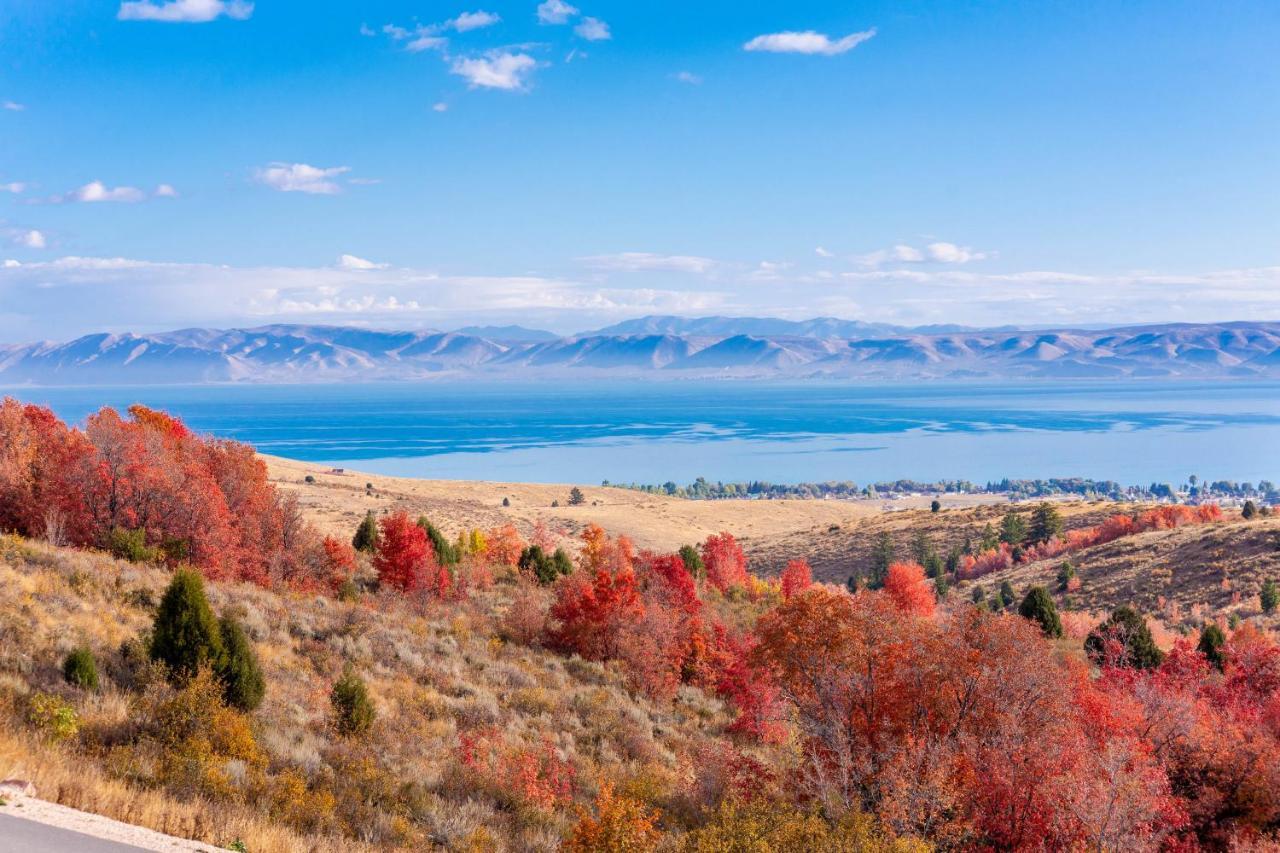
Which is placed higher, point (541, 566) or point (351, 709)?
point (351, 709)

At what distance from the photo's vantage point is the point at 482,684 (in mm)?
22750

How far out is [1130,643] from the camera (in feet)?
109

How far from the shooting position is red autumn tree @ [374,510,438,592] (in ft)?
120

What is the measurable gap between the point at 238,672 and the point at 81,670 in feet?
8.47

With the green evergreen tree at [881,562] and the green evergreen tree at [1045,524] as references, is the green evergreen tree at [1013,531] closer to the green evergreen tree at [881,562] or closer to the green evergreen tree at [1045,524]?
the green evergreen tree at [1045,524]

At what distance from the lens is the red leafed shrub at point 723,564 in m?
59.5

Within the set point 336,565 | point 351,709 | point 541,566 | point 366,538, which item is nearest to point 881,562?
point 541,566

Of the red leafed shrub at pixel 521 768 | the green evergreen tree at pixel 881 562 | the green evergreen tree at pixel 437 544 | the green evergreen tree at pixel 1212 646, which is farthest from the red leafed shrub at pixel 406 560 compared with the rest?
the green evergreen tree at pixel 881 562

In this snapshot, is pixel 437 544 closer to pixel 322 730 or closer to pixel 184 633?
pixel 322 730

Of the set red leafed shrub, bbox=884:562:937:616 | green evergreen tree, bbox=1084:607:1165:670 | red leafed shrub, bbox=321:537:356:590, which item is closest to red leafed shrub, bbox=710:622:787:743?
green evergreen tree, bbox=1084:607:1165:670

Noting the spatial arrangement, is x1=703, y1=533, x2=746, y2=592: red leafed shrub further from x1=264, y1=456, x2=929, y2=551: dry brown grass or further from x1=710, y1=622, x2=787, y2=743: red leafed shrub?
x1=264, y1=456, x2=929, y2=551: dry brown grass

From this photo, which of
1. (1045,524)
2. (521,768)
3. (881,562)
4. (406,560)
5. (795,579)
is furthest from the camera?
(1045,524)

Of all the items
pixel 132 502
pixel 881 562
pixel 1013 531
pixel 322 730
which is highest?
pixel 132 502

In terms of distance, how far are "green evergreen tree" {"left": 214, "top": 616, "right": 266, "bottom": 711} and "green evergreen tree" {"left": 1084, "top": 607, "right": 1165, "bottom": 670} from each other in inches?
1187
